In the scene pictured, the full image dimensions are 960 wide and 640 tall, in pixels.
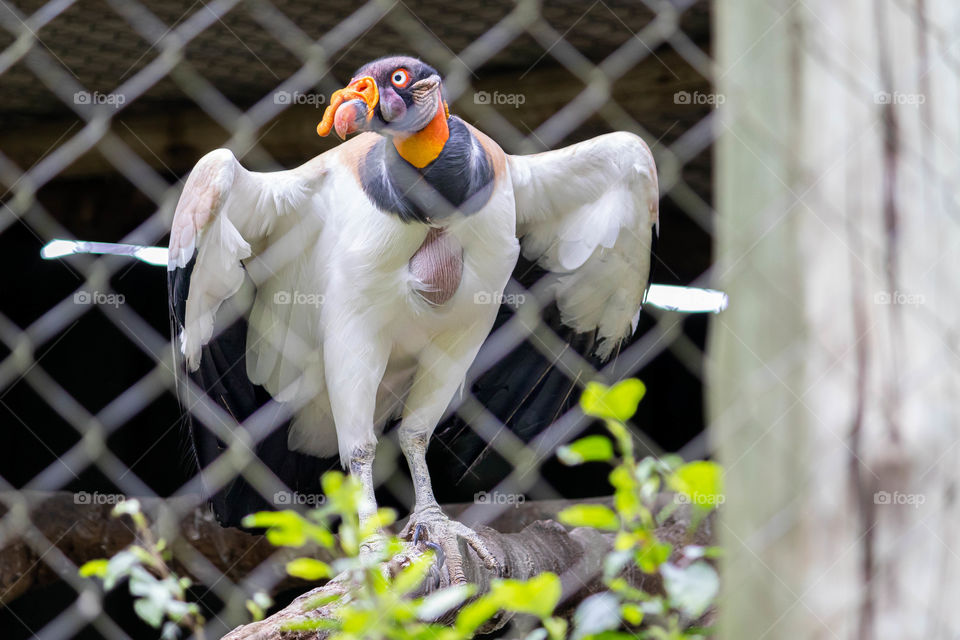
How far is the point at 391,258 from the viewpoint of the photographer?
2.31 m

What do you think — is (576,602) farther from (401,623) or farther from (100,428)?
(401,623)

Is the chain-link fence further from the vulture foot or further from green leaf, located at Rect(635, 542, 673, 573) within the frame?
green leaf, located at Rect(635, 542, 673, 573)

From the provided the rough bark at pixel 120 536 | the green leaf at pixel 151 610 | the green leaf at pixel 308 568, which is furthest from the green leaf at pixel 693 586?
the rough bark at pixel 120 536

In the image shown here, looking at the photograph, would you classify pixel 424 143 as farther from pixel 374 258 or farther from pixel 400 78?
pixel 374 258

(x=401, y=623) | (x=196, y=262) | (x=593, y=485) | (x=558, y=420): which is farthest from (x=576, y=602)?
(x=593, y=485)

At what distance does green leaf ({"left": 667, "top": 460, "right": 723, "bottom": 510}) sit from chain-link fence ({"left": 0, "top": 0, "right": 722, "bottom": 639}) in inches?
41.3

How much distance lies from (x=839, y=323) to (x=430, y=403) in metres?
1.79

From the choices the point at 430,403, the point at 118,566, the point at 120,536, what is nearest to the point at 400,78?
the point at 430,403

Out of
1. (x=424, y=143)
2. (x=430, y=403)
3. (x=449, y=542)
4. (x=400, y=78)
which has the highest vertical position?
(x=400, y=78)

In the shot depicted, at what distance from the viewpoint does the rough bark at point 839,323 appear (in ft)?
2.91

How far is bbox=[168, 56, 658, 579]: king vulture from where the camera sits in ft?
7.35

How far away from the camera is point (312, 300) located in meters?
2.50

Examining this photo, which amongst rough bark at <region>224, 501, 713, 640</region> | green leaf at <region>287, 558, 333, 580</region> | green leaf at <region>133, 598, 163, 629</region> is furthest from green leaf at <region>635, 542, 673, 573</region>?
rough bark at <region>224, 501, 713, 640</region>

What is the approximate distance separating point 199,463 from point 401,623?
194 centimetres
